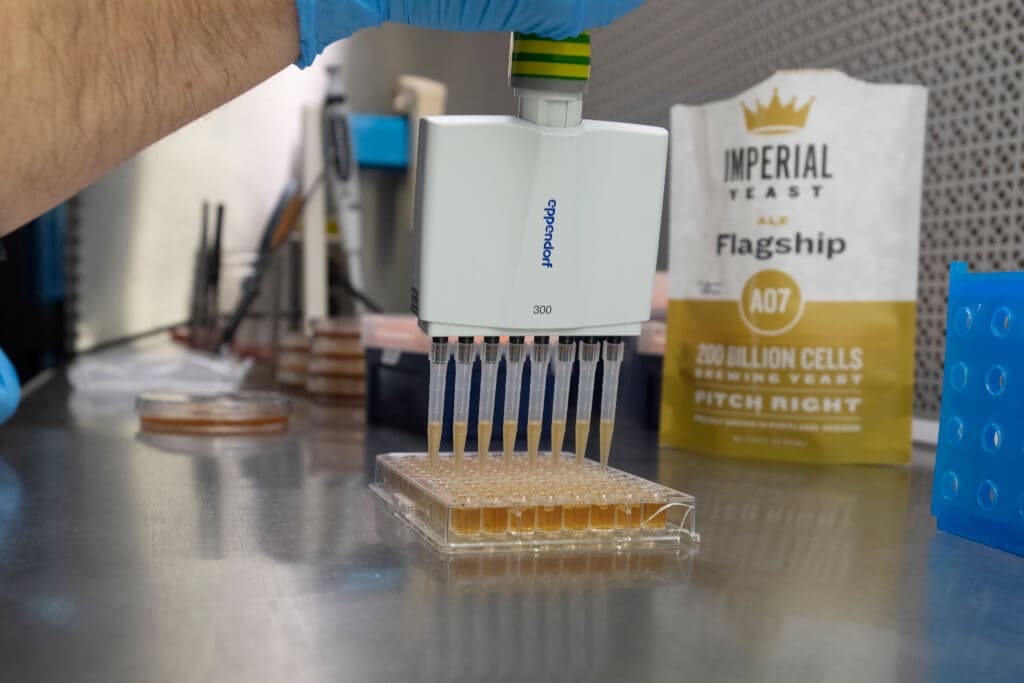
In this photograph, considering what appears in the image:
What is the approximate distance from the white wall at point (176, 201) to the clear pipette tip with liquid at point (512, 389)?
2.02 metres

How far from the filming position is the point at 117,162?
0.62m

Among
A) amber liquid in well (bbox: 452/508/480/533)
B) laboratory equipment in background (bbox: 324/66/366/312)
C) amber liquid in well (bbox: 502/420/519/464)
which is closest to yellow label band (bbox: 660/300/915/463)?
amber liquid in well (bbox: 502/420/519/464)

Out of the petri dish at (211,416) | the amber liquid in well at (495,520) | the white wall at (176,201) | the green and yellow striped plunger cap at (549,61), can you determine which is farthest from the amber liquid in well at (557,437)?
the white wall at (176,201)

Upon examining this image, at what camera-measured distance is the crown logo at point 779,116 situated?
39.9 inches

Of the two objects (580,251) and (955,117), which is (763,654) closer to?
(580,251)

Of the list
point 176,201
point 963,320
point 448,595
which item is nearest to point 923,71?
point 963,320

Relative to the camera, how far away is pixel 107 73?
0.57 m

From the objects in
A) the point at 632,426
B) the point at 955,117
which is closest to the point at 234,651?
the point at 632,426

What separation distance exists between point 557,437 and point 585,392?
4 cm

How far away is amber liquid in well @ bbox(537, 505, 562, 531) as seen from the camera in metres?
0.60

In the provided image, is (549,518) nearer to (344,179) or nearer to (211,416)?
(211,416)

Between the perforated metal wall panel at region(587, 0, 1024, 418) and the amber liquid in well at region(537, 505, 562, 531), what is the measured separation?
1.57 ft

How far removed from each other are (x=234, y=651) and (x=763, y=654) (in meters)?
0.22

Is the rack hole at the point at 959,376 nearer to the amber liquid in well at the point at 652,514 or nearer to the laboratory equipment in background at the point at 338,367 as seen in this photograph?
the amber liquid in well at the point at 652,514
